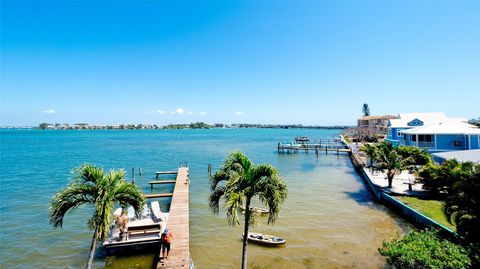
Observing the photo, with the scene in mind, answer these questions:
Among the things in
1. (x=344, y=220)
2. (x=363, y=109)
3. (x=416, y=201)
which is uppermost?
(x=363, y=109)

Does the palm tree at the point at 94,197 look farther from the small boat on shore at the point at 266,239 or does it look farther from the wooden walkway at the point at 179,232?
the small boat on shore at the point at 266,239

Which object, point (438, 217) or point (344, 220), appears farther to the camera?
point (344, 220)

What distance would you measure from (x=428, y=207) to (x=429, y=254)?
11.4 m

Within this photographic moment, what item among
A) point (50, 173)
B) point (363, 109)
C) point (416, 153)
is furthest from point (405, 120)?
point (363, 109)

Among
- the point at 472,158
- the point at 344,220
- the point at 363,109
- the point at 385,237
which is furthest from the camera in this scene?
the point at 363,109

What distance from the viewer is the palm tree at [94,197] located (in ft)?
26.7

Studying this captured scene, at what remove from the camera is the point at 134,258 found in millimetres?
13922

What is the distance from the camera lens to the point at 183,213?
1848 centimetres

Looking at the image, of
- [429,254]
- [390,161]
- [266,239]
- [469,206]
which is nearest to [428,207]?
[390,161]

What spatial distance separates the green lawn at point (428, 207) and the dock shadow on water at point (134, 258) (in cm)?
1651

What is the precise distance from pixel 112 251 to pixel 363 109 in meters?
153

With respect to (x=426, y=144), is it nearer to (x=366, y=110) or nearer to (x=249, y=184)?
(x=249, y=184)

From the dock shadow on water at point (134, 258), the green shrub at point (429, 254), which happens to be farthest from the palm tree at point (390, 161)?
the dock shadow on water at point (134, 258)

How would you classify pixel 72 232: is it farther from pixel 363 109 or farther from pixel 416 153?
pixel 363 109
